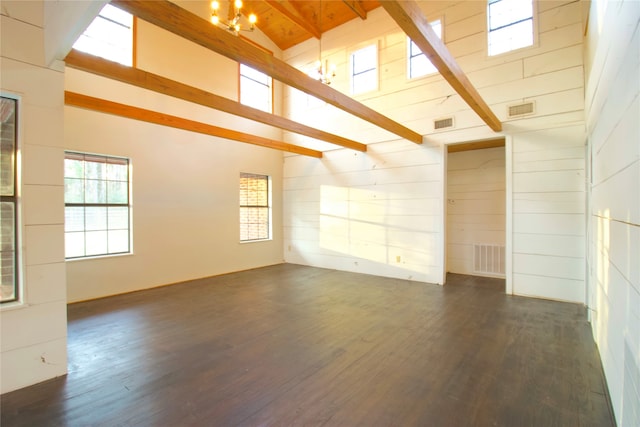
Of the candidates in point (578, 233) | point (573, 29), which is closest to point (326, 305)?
point (578, 233)

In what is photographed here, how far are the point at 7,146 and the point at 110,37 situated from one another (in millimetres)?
3505

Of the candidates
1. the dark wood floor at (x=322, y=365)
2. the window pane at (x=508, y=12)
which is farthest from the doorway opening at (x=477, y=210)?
the window pane at (x=508, y=12)

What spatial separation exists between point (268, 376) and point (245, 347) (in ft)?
1.97

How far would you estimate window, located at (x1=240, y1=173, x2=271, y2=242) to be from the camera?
6848 mm

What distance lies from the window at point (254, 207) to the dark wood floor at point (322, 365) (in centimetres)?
271

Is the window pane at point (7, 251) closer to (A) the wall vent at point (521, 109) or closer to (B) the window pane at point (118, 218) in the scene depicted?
(B) the window pane at point (118, 218)

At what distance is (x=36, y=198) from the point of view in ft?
7.33

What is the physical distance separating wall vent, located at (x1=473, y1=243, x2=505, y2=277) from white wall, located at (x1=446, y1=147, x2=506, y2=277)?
54 millimetres

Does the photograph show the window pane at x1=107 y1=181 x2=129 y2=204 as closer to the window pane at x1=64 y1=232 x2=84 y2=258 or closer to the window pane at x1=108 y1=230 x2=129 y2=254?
the window pane at x1=108 y1=230 x2=129 y2=254

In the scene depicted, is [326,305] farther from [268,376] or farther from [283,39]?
[283,39]

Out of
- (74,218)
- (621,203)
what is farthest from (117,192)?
(621,203)

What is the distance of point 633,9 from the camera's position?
1.36 metres

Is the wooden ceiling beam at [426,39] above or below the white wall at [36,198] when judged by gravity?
above

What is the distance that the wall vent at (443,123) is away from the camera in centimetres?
519
